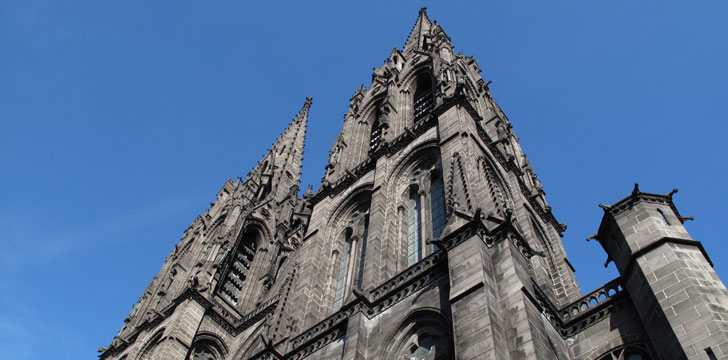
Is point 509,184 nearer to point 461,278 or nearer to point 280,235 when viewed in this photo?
point 461,278

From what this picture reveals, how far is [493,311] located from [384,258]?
20.0 feet

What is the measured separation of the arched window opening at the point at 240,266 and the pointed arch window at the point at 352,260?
444 inches

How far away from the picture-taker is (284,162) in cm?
4859

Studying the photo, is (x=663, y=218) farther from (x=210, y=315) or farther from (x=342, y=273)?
(x=210, y=315)

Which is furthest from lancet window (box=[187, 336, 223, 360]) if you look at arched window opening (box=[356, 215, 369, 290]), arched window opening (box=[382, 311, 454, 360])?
arched window opening (box=[382, 311, 454, 360])

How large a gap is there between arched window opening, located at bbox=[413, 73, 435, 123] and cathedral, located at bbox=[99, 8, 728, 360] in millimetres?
101

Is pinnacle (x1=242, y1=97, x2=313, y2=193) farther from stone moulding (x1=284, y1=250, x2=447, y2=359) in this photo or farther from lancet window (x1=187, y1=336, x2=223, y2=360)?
stone moulding (x1=284, y1=250, x2=447, y2=359)

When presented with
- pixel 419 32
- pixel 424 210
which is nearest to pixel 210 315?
pixel 424 210

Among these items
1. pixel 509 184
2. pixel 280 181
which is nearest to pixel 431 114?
pixel 509 184

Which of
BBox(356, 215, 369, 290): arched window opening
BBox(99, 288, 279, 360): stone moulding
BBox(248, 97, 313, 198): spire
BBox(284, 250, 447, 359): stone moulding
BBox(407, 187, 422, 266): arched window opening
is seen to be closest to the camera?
BBox(284, 250, 447, 359): stone moulding

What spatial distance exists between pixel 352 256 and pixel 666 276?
10.2 metres

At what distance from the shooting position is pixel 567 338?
13.9 metres

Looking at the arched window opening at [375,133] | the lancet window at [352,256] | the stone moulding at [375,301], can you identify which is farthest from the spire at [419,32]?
the stone moulding at [375,301]

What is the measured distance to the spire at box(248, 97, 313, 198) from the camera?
4484cm
